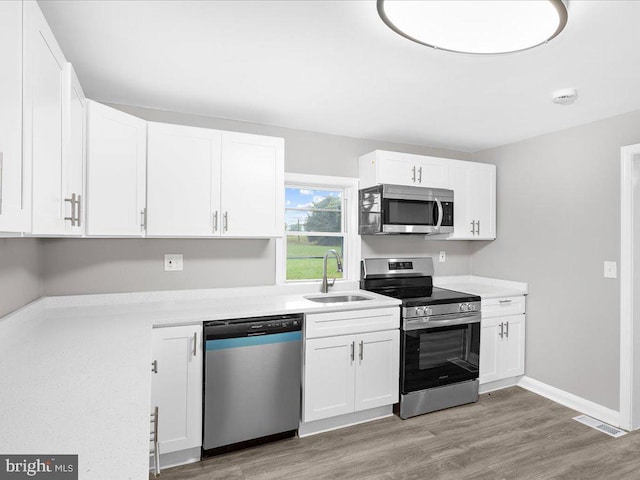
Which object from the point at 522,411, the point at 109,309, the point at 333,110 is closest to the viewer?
the point at 109,309

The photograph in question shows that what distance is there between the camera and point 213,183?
8.74 ft

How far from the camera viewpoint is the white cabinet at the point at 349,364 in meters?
2.66

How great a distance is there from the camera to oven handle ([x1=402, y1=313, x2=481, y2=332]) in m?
2.99

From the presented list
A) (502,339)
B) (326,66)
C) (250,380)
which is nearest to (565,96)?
(326,66)

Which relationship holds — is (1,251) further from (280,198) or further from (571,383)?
(571,383)

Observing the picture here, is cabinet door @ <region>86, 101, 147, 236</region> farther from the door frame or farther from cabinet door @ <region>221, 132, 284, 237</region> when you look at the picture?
the door frame

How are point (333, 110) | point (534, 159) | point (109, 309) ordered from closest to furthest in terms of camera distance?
point (109, 309) → point (333, 110) → point (534, 159)

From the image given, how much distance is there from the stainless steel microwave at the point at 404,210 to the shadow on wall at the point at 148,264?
0.93 metres

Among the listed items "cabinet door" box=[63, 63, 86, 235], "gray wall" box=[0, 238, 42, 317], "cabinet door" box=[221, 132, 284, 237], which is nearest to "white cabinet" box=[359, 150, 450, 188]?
"cabinet door" box=[221, 132, 284, 237]

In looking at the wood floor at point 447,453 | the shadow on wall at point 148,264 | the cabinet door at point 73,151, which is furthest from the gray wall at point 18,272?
the wood floor at point 447,453

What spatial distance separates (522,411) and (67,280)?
12.1ft

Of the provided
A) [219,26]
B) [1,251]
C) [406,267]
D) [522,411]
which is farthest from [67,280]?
[522,411]

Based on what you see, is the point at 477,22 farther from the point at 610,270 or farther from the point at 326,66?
the point at 610,270

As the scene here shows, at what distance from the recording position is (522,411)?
3.10 meters
